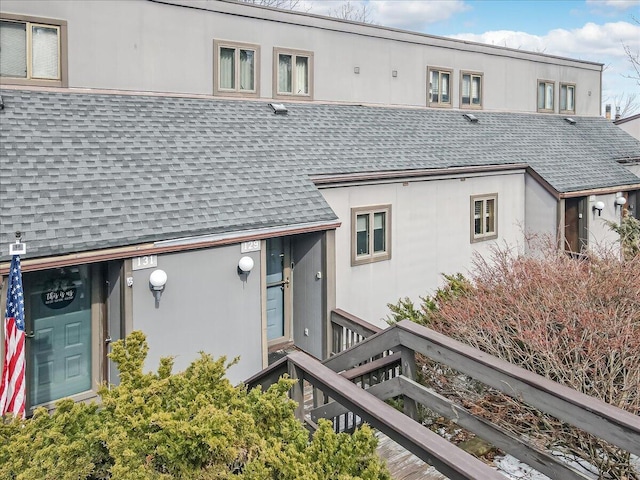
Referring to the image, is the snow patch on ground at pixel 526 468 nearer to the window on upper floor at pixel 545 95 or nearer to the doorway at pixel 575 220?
the doorway at pixel 575 220

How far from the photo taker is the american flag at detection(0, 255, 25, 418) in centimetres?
623

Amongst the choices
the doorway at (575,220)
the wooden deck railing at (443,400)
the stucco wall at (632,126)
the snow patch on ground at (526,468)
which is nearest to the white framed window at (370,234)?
→ the wooden deck railing at (443,400)

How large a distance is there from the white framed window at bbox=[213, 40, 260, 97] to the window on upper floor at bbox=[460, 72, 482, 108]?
6905mm

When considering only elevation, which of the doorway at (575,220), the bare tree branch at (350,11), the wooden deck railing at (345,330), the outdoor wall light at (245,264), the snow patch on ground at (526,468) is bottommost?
the snow patch on ground at (526,468)

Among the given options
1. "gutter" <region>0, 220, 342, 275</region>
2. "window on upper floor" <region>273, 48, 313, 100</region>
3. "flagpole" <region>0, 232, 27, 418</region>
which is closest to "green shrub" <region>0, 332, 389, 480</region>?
"flagpole" <region>0, 232, 27, 418</region>

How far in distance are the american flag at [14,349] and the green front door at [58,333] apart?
1070mm

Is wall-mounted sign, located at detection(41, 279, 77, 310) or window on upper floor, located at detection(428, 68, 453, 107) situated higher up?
window on upper floor, located at detection(428, 68, 453, 107)

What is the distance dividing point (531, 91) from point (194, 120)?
12.3 metres

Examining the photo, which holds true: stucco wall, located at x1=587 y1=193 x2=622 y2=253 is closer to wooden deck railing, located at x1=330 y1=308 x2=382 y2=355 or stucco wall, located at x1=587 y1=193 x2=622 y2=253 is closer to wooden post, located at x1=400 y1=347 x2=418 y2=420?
wooden deck railing, located at x1=330 y1=308 x2=382 y2=355

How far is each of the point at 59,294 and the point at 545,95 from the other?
→ 16.7 m

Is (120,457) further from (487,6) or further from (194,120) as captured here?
(487,6)

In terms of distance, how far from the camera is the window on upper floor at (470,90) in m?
16.1

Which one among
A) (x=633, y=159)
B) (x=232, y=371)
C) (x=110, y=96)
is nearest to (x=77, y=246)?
(x=232, y=371)

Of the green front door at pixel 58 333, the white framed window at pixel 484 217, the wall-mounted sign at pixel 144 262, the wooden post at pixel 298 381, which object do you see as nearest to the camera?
the wooden post at pixel 298 381
